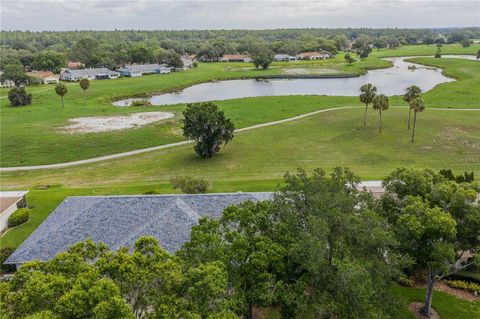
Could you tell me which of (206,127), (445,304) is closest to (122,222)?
(445,304)

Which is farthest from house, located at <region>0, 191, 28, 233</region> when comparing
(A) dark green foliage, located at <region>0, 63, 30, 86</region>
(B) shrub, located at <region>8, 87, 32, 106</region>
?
(A) dark green foliage, located at <region>0, 63, 30, 86</region>

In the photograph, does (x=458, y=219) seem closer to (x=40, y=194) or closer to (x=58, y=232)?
(x=58, y=232)

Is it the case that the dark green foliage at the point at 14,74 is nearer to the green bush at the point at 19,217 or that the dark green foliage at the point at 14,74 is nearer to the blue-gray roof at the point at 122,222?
the green bush at the point at 19,217

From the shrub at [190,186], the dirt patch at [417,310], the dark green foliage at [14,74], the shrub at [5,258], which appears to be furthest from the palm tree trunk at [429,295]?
the dark green foliage at [14,74]

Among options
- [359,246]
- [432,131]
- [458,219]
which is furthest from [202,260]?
[432,131]

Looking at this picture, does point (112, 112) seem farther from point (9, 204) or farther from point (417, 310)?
point (417, 310)
